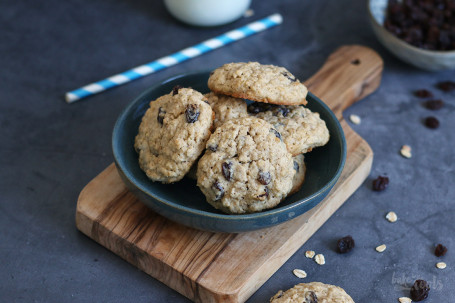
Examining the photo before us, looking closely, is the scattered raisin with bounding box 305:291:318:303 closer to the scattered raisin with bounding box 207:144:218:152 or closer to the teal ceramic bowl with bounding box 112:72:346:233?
the teal ceramic bowl with bounding box 112:72:346:233

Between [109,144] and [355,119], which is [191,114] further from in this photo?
[355,119]

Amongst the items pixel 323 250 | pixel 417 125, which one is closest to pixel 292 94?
pixel 323 250

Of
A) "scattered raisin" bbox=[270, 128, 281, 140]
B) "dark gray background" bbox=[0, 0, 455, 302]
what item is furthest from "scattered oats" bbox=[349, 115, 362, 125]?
"scattered raisin" bbox=[270, 128, 281, 140]

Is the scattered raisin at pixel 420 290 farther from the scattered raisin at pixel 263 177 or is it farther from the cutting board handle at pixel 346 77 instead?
the cutting board handle at pixel 346 77

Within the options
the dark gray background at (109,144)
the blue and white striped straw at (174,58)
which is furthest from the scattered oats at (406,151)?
the blue and white striped straw at (174,58)

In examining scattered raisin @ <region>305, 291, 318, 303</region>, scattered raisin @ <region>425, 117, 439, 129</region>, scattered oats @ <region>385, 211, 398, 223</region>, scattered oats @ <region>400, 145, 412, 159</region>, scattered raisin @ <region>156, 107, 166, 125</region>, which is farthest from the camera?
scattered raisin @ <region>425, 117, 439, 129</region>

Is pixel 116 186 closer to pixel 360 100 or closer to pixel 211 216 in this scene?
pixel 211 216

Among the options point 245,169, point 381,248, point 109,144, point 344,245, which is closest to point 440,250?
point 381,248
